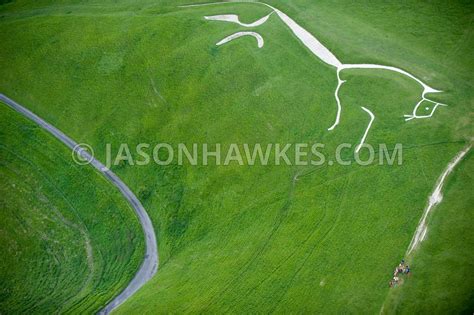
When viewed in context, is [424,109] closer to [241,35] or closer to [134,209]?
[241,35]

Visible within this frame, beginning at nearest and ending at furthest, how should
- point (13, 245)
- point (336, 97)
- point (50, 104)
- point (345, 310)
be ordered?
point (345, 310), point (13, 245), point (336, 97), point (50, 104)

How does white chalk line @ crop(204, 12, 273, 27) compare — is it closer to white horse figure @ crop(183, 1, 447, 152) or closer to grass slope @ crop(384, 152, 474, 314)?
white horse figure @ crop(183, 1, 447, 152)

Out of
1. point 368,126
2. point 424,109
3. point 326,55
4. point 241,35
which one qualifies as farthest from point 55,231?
point 424,109

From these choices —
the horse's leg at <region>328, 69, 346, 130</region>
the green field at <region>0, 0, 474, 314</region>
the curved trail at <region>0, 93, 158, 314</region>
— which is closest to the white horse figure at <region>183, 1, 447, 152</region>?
the horse's leg at <region>328, 69, 346, 130</region>

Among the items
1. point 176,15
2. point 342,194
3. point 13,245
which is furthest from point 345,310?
point 176,15

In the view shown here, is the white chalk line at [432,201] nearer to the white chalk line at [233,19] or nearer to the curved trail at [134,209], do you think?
the curved trail at [134,209]

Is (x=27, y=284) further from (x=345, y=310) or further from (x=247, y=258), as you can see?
(x=345, y=310)
